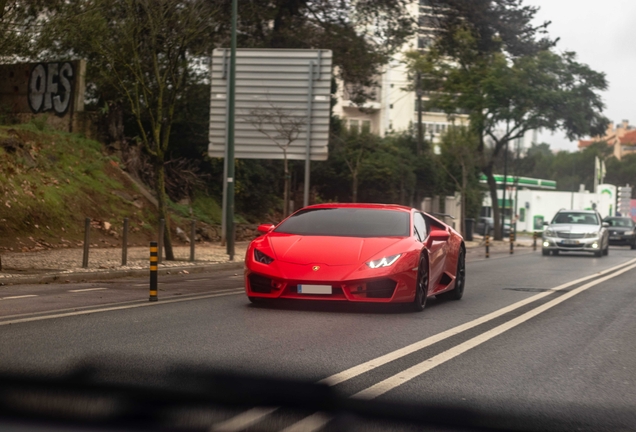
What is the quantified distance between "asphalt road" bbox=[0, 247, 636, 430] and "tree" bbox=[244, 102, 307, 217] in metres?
16.1

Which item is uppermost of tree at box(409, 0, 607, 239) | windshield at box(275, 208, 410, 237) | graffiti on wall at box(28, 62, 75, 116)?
tree at box(409, 0, 607, 239)

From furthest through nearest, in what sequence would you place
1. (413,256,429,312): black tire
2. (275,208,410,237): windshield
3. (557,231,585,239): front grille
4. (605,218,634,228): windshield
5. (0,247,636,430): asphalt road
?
1. (605,218,634,228): windshield
2. (557,231,585,239): front grille
3. (275,208,410,237): windshield
4. (413,256,429,312): black tire
5. (0,247,636,430): asphalt road

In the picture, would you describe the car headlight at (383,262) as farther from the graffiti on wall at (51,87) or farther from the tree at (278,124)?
the graffiti on wall at (51,87)

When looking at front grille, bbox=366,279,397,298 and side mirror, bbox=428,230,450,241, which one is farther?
side mirror, bbox=428,230,450,241

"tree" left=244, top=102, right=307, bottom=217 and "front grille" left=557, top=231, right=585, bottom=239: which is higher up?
"tree" left=244, top=102, right=307, bottom=217

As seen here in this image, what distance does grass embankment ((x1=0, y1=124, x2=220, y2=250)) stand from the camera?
2308cm

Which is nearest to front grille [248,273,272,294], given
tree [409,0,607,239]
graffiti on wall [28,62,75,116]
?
graffiti on wall [28,62,75,116]

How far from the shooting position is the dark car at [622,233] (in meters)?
46.4

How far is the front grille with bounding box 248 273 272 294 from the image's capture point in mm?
11164

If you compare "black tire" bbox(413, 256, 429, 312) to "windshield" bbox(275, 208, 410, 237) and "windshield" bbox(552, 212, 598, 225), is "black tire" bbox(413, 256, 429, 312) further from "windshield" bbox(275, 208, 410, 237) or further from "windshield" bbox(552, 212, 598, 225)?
"windshield" bbox(552, 212, 598, 225)

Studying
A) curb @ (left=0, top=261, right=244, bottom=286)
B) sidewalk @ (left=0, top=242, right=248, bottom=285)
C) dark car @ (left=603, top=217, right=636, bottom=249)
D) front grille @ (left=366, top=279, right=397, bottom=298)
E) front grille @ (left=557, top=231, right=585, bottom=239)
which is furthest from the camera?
dark car @ (left=603, top=217, right=636, bottom=249)

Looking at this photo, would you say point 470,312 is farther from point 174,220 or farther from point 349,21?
point 349,21

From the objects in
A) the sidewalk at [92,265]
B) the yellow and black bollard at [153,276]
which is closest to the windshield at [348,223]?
the yellow and black bollard at [153,276]

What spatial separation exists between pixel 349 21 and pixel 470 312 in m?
25.2
